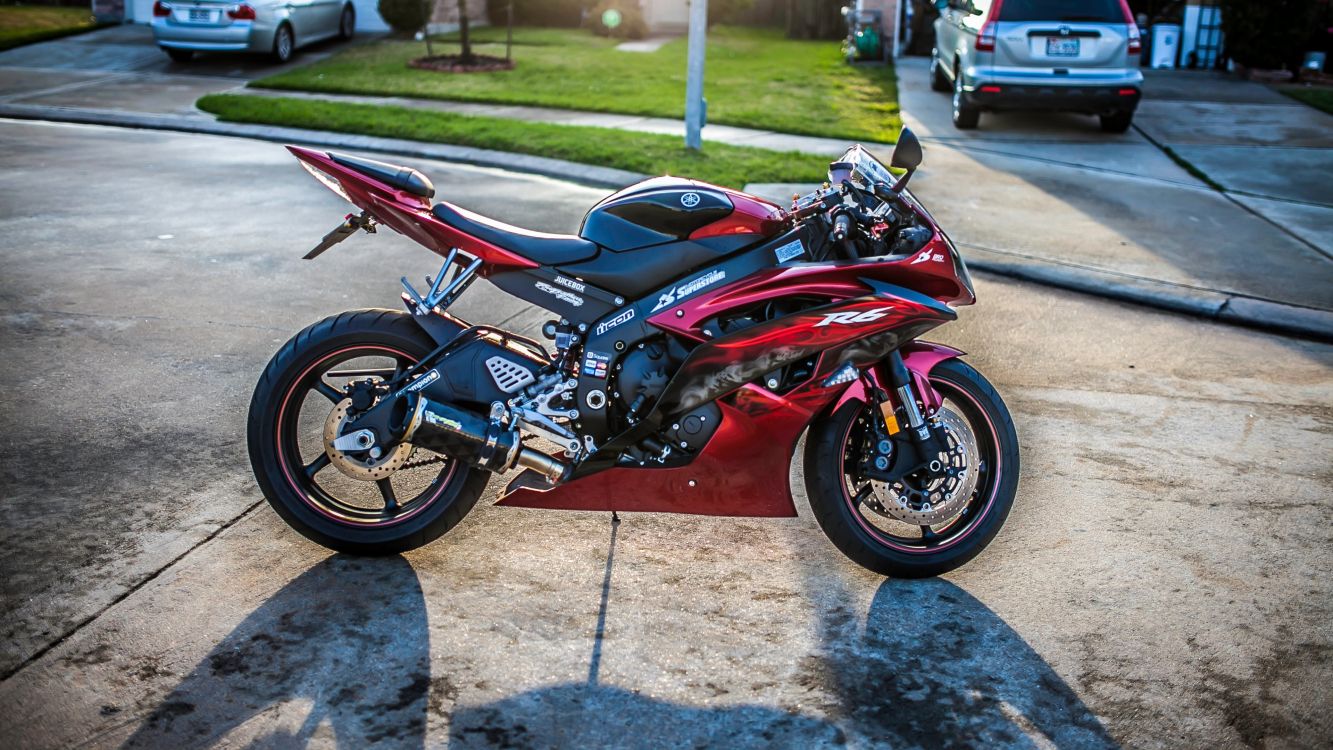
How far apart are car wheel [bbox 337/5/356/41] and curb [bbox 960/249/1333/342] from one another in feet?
45.3

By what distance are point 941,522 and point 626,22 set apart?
19708 millimetres

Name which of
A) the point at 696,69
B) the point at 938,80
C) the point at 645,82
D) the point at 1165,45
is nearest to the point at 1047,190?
the point at 696,69

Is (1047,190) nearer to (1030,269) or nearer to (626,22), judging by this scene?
(1030,269)

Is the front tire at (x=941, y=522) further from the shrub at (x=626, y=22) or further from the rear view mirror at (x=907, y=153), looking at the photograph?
the shrub at (x=626, y=22)

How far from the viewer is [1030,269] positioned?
856 cm

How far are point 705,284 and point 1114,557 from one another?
1.87 m

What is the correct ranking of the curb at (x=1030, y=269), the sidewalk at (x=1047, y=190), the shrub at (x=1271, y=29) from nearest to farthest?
the curb at (x=1030, y=269)
the sidewalk at (x=1047, y=190)
the shrub at (x=1271, y=29)

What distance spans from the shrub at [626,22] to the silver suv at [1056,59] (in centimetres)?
981

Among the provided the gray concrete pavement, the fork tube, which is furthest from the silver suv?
the fork tube

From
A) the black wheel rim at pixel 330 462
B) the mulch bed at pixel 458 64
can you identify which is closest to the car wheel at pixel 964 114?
the mulch bed at pixel 458 64

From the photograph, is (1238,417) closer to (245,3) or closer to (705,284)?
(705,284)

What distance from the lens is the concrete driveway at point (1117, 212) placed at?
8.77m

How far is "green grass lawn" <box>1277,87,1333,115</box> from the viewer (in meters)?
16.0

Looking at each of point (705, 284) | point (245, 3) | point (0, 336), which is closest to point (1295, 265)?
point (705, 284)
